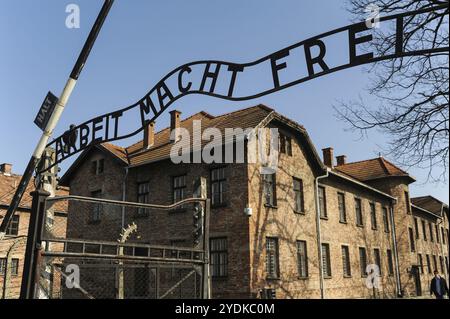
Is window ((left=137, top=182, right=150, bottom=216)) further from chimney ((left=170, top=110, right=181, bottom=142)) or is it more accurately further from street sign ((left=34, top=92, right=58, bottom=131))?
street sign ((left=34, top=92, right=58, bottom=131))

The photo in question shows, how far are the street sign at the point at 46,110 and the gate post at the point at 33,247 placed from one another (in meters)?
2.75

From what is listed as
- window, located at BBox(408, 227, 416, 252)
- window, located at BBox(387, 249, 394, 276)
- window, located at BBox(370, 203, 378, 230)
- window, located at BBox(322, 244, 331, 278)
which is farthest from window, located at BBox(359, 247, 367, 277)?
window, located at BBox(408, 227, 416, 252)

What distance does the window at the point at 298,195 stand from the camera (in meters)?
21.2

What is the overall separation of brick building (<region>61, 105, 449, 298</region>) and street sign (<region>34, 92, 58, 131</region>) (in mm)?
10961

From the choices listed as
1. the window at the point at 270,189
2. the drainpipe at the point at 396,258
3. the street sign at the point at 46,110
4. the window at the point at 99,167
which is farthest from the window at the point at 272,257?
the drainpipe at the point at 396,258

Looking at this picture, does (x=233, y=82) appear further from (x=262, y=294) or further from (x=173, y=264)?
(x=262, y=294)

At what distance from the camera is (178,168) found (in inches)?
805

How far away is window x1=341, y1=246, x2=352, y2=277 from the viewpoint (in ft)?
79.4

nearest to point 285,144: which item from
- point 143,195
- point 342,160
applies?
point 143,195

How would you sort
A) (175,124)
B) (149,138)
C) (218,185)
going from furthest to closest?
(149,138) → (175,124) → (218,185)

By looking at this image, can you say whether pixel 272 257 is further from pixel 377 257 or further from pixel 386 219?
pixel 386 219

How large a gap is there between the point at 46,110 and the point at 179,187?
13.2 metres

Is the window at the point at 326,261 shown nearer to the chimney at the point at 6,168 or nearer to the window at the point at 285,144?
the window at the point at 285,144

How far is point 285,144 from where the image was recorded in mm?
20812
